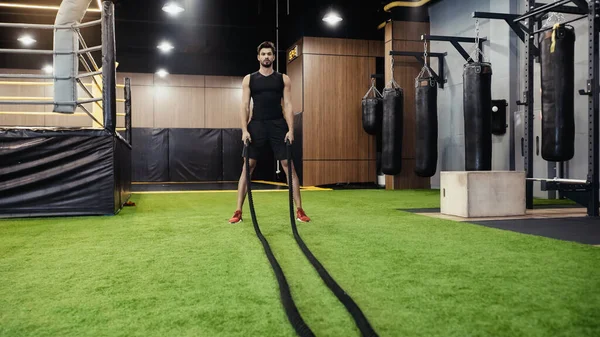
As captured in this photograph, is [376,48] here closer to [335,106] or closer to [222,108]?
[335,106]

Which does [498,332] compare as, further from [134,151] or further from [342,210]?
[134,151]

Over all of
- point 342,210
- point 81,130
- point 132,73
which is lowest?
point 342,210

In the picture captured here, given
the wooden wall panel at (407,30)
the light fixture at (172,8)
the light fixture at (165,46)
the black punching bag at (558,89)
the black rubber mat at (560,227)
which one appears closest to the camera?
the black rubber mat at (560,227)

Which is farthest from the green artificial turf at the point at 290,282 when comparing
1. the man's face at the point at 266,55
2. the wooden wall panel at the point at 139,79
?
the wooden wall panel at the point at 139,79

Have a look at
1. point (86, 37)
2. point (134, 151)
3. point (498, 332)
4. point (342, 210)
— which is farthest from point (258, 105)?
point (134, 151)

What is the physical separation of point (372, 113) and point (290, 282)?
25.5ft

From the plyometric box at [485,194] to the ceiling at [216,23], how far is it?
563 centimetres

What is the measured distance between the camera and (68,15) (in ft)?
14.8

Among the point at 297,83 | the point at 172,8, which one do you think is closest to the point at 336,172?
the point at 297,83

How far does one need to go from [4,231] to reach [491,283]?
3473 mm

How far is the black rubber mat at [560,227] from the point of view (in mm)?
3246

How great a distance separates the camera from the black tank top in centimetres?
394

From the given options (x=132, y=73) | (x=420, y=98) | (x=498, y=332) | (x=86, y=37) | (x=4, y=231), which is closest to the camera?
(x=498, y=332)

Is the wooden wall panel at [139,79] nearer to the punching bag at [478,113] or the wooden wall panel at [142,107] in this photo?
the wooden wall panel at [142,107]
